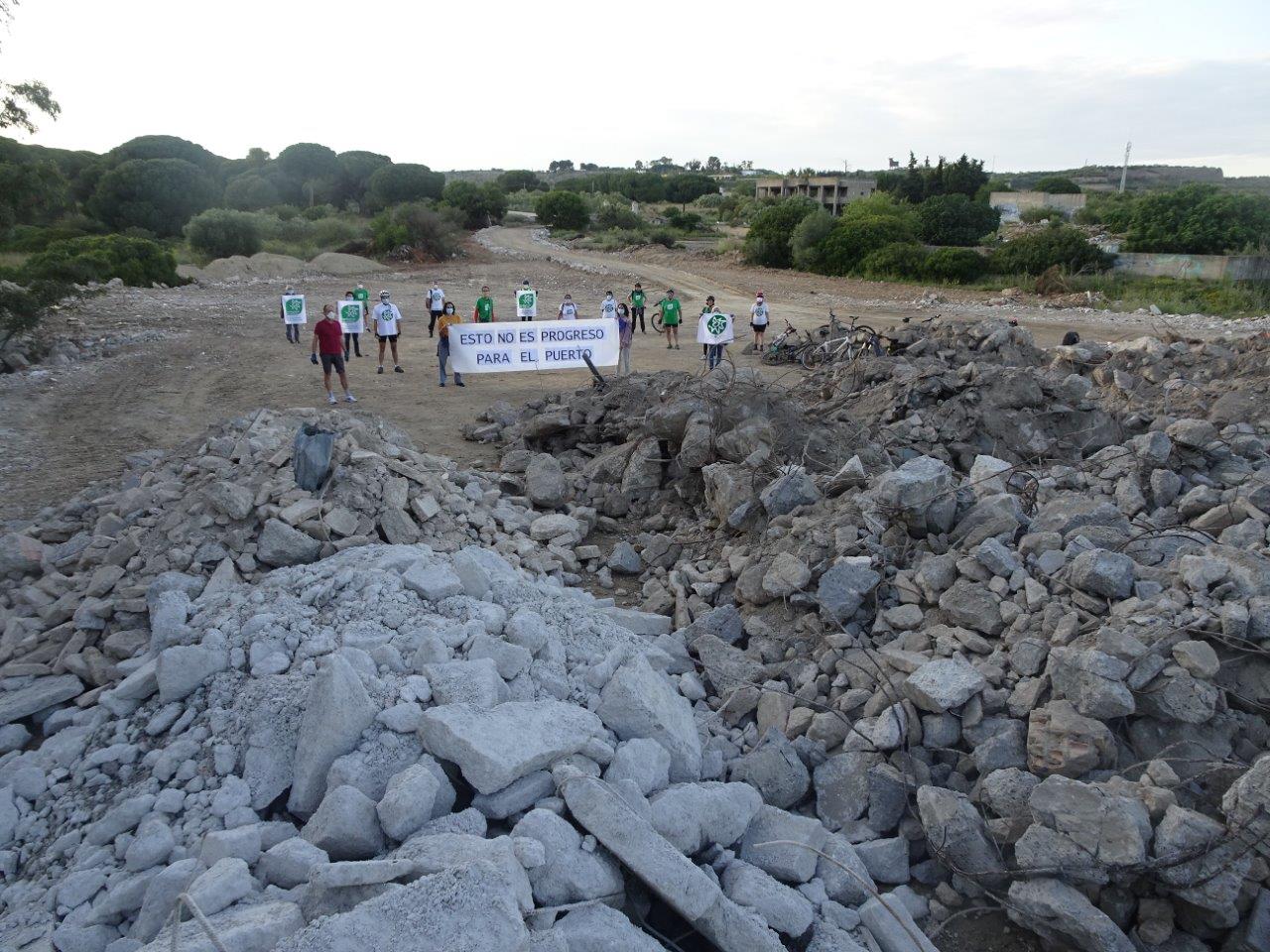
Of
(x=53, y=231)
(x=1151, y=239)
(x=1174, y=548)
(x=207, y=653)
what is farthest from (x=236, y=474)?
(x=1151, y=239)

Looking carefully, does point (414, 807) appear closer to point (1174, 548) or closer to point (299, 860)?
point (299, 860)

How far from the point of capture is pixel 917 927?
3996mm

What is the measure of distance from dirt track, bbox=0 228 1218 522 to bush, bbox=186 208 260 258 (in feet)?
23.3

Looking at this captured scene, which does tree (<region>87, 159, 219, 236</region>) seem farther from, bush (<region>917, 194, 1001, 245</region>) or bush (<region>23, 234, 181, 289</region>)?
bush (<region>917, 194, 1001, 245</region>)

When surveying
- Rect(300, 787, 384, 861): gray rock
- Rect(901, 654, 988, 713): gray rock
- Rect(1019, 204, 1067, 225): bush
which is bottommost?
Rect(901, 654, 988, 713): gray rock

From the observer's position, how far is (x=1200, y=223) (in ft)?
107

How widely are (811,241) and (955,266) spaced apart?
254 inches

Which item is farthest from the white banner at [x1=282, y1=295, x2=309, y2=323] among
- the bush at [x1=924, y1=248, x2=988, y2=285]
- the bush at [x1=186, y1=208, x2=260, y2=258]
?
the bush at [x1=924, y1=248, x2=988, y2=285]

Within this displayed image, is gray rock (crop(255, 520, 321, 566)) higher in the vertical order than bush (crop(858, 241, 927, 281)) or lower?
lower

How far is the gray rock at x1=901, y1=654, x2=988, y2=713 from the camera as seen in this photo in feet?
15.7

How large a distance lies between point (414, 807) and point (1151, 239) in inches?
1523

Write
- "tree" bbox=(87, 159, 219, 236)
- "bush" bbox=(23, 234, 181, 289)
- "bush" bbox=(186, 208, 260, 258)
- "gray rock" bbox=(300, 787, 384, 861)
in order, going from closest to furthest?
"gray rock" bbox=(300, 787, 384, 861), "bush" bbox=(23, 234, 181, 289), "bush" bbox=(186, 208, 260, 258), "tree" bbox=(87, 159, 219, 236)

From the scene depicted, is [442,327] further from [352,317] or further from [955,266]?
[955,266]

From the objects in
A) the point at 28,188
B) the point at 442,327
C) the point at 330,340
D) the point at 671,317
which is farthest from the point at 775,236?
the point at 330,340
